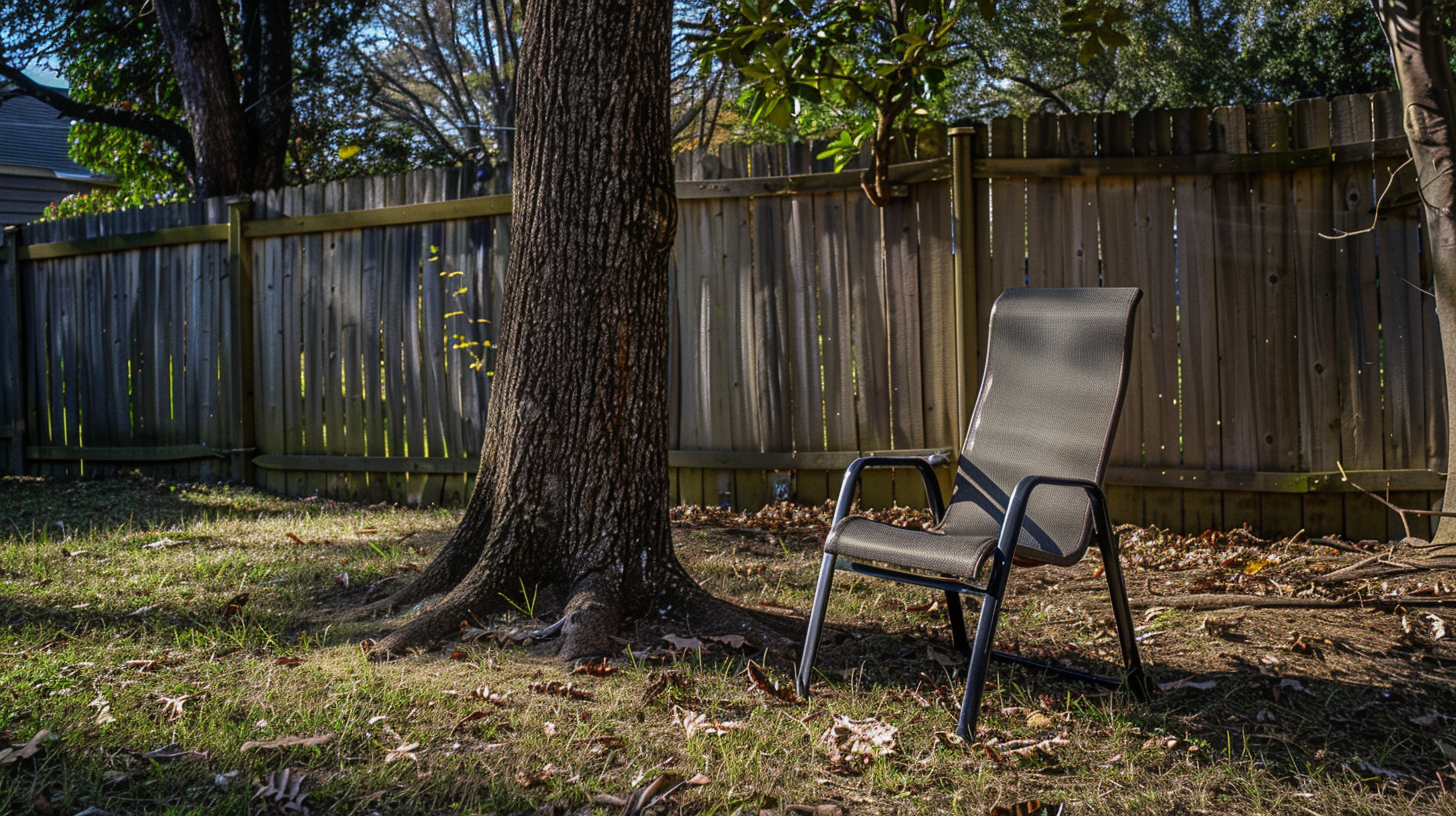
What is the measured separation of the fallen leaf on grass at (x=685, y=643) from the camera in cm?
311

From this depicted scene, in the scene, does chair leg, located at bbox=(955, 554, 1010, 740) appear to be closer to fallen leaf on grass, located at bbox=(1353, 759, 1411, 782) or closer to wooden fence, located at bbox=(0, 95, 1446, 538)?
fallen leaf on grass, located at bbox=(1353, 759, 1411, 782)

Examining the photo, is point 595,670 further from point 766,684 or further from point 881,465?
point 881,465

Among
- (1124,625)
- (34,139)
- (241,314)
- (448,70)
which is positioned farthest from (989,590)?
(34,139)

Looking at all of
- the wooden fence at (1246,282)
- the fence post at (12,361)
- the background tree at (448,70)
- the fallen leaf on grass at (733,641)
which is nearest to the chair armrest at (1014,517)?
the fallen leaf on grass at (733,641)

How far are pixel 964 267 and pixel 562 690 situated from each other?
304cm

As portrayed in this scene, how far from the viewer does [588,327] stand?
3371mm

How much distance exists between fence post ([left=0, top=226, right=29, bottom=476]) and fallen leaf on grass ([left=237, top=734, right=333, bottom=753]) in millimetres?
6788

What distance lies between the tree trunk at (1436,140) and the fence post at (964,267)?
1743 millimetres

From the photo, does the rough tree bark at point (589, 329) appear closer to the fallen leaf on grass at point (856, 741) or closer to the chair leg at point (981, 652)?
the fallen leaf on grass at point (856, 741)

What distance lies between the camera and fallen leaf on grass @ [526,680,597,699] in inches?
109

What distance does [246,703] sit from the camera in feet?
8.91

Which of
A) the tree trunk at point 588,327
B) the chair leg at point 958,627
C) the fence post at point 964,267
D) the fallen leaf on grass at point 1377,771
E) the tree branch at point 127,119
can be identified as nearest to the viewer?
the fallen leaf on grass at point 1377,771

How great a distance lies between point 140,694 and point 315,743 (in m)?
0.68

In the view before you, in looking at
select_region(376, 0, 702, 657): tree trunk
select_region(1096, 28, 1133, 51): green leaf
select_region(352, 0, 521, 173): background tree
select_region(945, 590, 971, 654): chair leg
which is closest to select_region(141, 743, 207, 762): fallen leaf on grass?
select_region(376, 0, 702, 657): tree trunk
